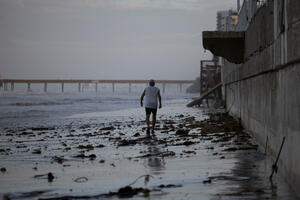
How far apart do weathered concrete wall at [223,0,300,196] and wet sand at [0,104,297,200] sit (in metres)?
0.38

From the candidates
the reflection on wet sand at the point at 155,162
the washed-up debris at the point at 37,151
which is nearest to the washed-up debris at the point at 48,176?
the reflection on wet sand at the point at 155,162

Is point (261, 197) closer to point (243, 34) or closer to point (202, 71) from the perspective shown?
point (243, 34)

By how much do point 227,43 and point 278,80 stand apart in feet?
22.8

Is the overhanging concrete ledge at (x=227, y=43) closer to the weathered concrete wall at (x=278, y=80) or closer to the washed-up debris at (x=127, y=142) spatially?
the weathered concrete wall at (x=278, y=80)

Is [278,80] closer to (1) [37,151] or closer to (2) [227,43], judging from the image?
(1) [37,151]

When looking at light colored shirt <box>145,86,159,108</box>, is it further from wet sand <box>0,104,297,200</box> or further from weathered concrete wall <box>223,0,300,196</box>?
weathered concrete wall <box>223,0,300,196</box>

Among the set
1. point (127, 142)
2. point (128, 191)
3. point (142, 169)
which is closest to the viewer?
point (128, 191)

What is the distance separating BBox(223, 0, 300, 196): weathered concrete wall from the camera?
5.04 m

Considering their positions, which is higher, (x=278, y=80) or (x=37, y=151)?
(x=278, y=80)

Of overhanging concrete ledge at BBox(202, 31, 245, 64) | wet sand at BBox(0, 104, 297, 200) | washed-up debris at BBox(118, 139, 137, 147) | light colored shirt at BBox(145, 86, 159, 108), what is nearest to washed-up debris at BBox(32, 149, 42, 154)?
wet sand at BBox(0, 104, 297, 200)

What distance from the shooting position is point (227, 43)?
13.1 m

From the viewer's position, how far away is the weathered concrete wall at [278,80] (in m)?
5.04

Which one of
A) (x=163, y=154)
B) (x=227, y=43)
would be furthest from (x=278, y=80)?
(x=227, y=43)

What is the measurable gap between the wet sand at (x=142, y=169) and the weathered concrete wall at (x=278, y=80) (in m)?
0.38
